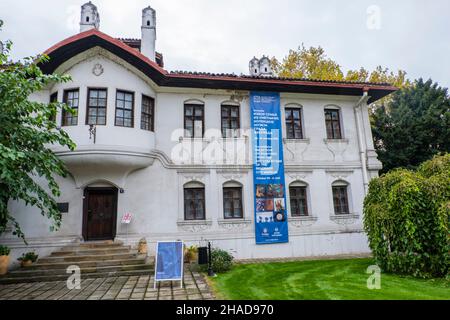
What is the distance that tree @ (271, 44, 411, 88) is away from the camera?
20.1 metres

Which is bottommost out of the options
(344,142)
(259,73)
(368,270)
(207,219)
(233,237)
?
(368,270)

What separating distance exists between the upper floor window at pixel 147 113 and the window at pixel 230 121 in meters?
3.08

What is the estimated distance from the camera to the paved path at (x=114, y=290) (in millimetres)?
6137

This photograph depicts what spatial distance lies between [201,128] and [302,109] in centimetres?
494

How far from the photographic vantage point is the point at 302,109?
1248cm

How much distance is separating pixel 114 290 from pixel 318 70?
19.5 meters

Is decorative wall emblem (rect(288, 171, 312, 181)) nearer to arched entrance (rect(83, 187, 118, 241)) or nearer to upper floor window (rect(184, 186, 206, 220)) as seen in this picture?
upper floor window (rect(184, 186, 206, 220))

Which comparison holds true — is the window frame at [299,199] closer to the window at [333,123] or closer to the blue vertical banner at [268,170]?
the blue vertical banner at [268,170]

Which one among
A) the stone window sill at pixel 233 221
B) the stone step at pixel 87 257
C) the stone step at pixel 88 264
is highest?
the stone window sill at pixel 233 221

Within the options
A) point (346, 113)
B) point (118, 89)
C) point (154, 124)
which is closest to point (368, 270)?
point (346, 113)

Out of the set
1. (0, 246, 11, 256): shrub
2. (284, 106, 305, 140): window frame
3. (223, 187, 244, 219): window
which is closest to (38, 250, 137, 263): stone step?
(0, 246, 11, 256): shrub

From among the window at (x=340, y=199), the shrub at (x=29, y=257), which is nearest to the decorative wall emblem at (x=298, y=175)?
the window at (x=340, y=199)

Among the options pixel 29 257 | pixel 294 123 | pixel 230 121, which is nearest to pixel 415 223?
pixel 294 123
